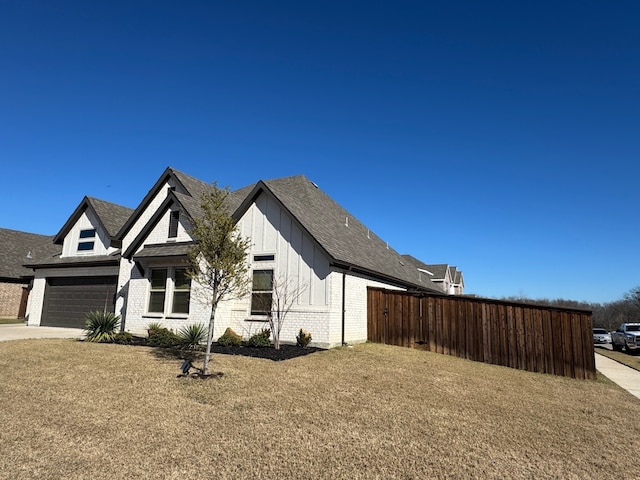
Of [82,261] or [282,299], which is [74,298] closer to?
[82,261]

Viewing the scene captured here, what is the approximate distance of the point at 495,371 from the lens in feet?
41.6

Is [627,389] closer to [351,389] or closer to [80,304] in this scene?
[351,389]

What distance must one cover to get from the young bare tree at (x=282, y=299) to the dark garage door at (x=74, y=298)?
431 inches

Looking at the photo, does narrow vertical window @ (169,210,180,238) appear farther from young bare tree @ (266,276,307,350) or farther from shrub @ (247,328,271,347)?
shrub @ (247,328,271,347)

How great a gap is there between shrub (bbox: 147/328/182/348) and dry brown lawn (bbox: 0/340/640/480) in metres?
2.62

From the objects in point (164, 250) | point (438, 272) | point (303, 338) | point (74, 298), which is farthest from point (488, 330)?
point (438, 272)

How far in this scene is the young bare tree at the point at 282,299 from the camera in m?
14.8

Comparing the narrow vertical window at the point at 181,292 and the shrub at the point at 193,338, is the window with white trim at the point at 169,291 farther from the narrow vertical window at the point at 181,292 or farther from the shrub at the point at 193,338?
the shrub at the point at 193,338

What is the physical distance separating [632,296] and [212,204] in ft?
246

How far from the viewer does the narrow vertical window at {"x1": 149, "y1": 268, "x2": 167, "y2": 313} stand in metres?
17.2

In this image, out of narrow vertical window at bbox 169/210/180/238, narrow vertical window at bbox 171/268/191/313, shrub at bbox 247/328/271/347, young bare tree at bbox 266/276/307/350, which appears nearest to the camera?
shrub at bbox 247/328/271/347

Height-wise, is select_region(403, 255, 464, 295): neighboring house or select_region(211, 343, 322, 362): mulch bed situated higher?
select_region(403, 255, 464, 295): neighboring house

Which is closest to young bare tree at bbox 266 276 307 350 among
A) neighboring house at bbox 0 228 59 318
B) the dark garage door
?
the dark garage door

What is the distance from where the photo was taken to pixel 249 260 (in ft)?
52.6
